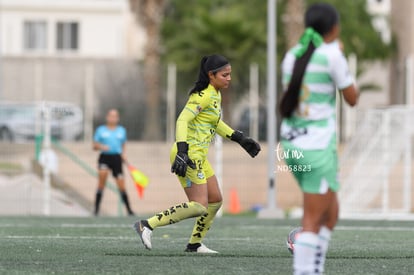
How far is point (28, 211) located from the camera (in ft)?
88.9

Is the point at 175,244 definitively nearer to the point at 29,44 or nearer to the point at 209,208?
the point at 209,208

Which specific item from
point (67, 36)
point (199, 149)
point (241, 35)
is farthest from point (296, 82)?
point (67, 36)

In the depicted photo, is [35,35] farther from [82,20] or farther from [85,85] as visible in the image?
[85,85]

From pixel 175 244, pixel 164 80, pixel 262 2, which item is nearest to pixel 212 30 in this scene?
pixel 262 2

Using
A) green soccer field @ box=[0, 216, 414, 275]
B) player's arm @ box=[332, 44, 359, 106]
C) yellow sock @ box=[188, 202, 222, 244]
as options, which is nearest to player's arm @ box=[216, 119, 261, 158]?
yellow sock @ box=[188, 202, 222, 244]

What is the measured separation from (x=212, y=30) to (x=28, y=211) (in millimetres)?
20368

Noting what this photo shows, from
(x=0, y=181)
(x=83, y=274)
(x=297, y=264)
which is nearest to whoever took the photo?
(x=297, y=264)

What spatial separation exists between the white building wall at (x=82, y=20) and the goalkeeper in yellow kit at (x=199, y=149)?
4189 cm

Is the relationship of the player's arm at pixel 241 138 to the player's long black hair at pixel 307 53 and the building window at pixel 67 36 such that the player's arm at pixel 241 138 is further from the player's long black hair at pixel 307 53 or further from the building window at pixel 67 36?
the building window at pixel 67 36

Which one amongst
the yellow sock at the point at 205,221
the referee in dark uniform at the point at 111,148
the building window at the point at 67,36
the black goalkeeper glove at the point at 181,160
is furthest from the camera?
the building window at the point at 67,36

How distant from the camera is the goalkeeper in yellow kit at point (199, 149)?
1146 centimetres

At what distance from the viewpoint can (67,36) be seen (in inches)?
2153

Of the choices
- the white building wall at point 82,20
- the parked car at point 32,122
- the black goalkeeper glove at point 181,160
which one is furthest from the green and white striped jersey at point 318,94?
the white building wall at point 82,20

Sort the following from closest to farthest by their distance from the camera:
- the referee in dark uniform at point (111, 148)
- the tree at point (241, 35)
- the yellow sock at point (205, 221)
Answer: the yellow sock at point (205, 221), the referee in dark uniform at point (111, 148), the tree at point (241, 35)
